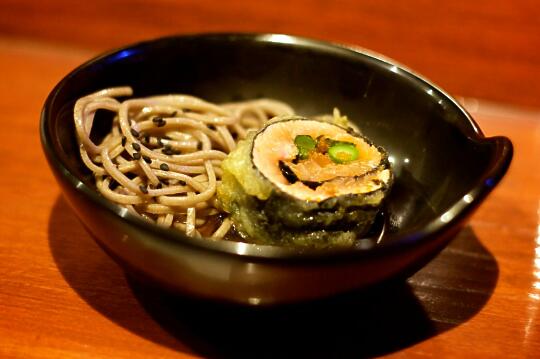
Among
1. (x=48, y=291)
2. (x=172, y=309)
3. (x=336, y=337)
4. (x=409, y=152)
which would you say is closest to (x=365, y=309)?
(x=336, y=337)

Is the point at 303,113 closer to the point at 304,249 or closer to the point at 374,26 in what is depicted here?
the point at 304,249

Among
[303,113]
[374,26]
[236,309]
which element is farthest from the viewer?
[374,26]

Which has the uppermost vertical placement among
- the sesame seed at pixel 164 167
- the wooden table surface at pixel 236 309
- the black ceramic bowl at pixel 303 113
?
the black ceramic bowl at pixel 303 113

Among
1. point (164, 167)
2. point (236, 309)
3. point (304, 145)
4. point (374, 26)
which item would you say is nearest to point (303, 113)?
point (304, 145)

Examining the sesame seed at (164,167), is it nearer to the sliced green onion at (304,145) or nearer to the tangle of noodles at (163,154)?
the tangle of noodles at (163,154)

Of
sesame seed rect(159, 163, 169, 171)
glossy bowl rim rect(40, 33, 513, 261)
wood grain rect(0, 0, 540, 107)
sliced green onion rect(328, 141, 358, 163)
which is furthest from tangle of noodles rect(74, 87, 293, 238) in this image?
wood grain rect(0, 0, 540, 107)

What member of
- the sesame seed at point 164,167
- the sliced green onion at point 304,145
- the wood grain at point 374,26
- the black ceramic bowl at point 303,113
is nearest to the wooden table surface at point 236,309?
the black ceramic bowl at point 303,113

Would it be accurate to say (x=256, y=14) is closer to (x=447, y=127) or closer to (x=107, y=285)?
(x=447, y=127)
